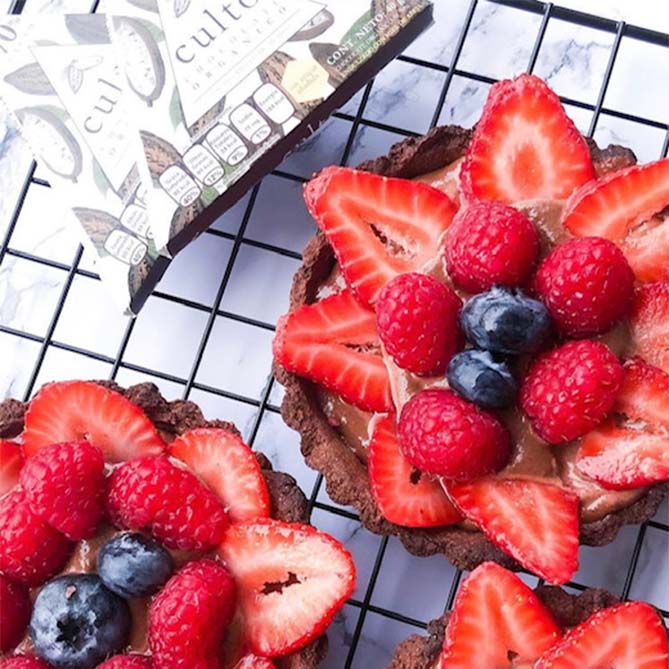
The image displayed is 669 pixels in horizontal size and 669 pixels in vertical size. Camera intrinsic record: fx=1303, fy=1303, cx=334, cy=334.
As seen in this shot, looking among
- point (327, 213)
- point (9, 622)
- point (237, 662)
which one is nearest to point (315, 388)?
point (327, 213)

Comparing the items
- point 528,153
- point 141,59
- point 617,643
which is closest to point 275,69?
point 141,59

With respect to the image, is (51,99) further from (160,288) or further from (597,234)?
(597,234)

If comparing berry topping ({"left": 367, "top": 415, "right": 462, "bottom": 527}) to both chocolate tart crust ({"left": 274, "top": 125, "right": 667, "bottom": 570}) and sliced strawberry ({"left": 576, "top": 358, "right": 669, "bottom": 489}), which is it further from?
sliced strawberry ({"left": 576, "top": 358, "right": 669, "bottom": 489})

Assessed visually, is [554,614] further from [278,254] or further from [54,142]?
[54,142]

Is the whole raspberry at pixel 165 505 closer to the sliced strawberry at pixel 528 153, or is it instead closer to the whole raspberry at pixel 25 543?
the whole raspberry at pixel 25 543

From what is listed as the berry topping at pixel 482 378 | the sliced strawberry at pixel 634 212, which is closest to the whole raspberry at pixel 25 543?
the berry topping at pixel 482 378

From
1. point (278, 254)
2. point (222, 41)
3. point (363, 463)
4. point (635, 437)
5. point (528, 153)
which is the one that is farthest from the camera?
point (278, 254)
